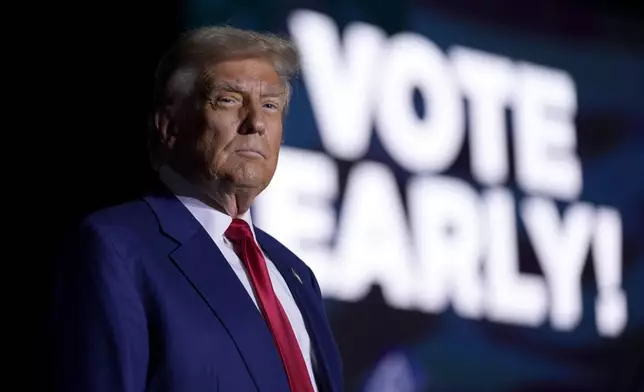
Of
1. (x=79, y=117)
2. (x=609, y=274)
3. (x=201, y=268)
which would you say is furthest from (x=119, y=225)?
(x=609, y=274)

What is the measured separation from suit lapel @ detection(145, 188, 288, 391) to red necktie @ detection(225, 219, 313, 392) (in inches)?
0.9

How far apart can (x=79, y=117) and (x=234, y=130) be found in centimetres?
98

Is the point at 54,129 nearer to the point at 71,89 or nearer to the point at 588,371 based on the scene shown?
the point at 71,89

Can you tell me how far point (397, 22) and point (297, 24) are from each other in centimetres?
37

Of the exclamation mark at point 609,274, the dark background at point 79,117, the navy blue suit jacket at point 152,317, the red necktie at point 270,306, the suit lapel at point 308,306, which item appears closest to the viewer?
the navy blue suit jacket at point 152,317

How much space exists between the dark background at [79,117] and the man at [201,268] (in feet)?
2.62

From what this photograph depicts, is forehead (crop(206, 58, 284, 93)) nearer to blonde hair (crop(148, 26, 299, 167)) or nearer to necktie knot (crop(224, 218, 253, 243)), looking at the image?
blonde hair (crop(148, 26, 299, 167))

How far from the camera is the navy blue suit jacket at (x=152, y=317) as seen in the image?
1.43 meters

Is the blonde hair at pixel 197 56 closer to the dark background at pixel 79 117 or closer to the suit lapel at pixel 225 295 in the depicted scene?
the suit lapel at pixel 225 295

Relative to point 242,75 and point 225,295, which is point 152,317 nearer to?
point 225,295

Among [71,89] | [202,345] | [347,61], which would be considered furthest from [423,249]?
[202,345]

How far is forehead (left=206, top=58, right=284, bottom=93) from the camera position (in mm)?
1668

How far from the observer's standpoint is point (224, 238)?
1.66m

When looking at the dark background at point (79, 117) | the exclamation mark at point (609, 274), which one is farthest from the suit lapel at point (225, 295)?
the exclamation mark at point (609, 274)
